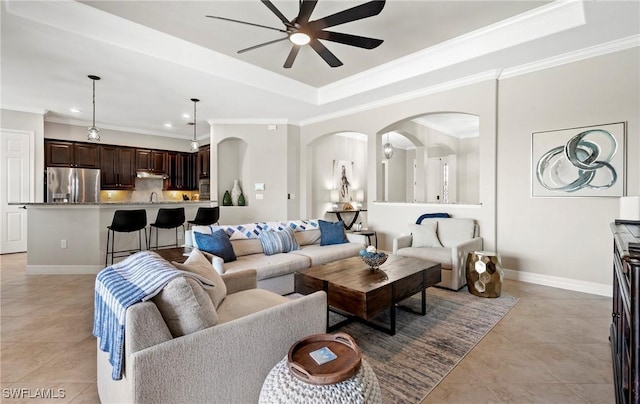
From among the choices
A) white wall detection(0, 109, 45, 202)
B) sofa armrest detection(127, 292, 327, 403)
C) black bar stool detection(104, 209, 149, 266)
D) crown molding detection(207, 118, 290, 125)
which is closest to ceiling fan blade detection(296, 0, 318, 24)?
sofa armrest detection(127, 292, 327, 403)

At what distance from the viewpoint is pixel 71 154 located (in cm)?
685

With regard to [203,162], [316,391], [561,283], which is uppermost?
[203,162]

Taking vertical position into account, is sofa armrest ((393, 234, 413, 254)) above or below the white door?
below

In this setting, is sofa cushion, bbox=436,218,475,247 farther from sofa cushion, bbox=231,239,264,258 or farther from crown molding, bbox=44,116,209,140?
crown molding, bbox=44,116,209,140

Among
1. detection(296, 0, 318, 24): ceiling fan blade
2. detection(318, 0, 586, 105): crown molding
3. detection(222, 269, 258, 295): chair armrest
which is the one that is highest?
detection(318, 0, 586, 105): crown molding

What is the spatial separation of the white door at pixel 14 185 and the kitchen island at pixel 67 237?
83.6 inches

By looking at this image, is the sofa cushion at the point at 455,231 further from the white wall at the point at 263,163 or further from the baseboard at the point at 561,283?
the white wall at the point at 263,163

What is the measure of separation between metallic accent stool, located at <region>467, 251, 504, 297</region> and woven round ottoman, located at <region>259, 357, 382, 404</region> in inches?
105

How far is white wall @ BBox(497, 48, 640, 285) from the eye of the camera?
132 inches

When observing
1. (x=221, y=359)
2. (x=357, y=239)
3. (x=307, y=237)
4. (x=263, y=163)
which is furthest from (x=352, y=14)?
(x=263, y=163)

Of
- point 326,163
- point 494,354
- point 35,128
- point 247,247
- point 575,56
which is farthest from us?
point 326,163

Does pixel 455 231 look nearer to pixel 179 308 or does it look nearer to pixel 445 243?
pixel 445 243

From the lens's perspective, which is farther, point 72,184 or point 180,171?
point 180,171

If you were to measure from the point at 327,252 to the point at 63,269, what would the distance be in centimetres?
415
